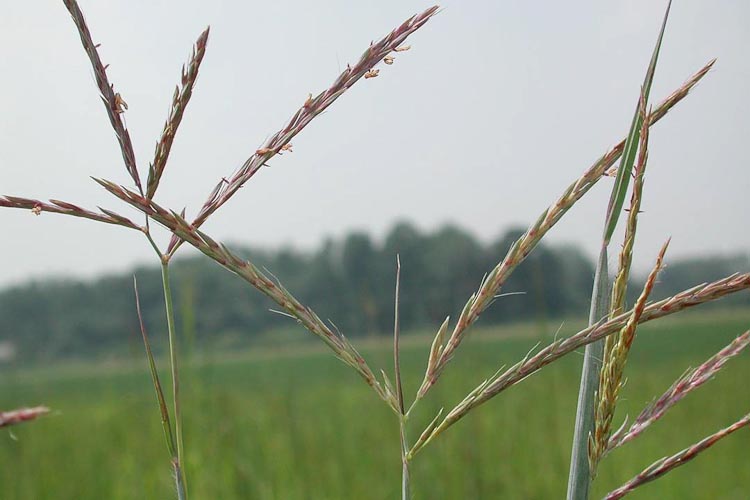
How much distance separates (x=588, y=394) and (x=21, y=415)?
408 mm

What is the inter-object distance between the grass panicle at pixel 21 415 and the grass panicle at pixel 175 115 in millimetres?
208

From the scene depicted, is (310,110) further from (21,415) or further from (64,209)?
(21,415)

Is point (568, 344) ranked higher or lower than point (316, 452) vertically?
higher

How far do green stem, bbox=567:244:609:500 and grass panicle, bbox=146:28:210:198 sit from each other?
13.8 inches

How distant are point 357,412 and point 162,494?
3.84m

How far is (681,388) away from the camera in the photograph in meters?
0.58

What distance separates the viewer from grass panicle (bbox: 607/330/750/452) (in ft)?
1.85

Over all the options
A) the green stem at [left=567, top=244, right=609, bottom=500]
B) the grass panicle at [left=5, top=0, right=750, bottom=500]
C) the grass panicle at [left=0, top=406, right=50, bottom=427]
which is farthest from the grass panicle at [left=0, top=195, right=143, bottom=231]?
the green stem at [left=567, top=244, right=609, bottom=500]

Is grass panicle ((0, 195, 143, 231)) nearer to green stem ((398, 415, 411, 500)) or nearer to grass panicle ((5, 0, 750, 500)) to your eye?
grass panicle ((5, 0, 750, 500))

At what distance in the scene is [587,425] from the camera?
1.91ft

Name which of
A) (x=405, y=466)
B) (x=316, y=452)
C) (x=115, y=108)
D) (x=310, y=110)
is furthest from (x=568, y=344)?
(x=316, y=452)

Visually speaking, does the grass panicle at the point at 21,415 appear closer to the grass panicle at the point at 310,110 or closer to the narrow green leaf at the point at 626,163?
the grass panicle at the point at 310,110

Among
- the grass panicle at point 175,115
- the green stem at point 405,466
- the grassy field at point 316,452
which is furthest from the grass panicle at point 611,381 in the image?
the grassy field at point 316,452

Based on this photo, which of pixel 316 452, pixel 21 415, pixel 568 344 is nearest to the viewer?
pixel 21 415
